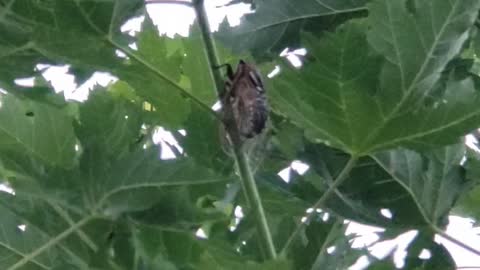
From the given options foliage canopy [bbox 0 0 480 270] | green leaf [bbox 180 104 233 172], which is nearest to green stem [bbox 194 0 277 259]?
foliage canopy [bbox 0 0 480 270]

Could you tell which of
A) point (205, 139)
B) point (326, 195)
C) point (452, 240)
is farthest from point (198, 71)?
point (452, 240)

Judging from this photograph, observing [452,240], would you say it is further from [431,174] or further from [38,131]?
[38,131]

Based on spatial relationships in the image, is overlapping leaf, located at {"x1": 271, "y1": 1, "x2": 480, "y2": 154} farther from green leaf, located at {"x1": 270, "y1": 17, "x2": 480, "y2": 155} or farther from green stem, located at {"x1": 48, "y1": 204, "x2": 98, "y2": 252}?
green stem, located at {"x1": 48, "y1": 204, "x2": 98, "y2": 252}

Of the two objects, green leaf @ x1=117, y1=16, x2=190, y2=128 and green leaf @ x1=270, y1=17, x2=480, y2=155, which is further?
green leaf @ x1=117, y1=16, x2=190, y2=128

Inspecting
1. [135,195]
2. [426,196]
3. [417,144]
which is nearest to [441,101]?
[417,144]

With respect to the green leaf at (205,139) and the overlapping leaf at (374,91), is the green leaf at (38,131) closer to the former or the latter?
the green leaf at (205,139)

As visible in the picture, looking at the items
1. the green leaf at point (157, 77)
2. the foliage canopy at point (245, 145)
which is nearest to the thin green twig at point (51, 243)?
the foliage canopy at point (245, 145)

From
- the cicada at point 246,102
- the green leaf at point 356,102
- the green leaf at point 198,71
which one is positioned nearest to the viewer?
the green leaf at point 356,102
